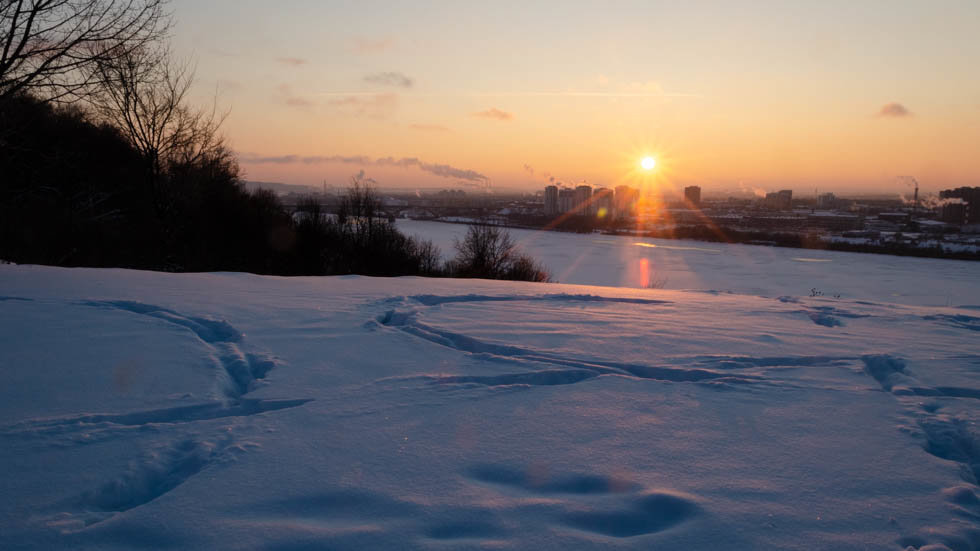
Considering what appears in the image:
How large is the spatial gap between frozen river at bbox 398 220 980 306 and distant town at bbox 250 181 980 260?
2426 mm

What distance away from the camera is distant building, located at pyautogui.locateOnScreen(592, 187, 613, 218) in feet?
216

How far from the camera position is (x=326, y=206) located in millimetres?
26531

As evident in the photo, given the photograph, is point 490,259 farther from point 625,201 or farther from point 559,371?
point 625,201

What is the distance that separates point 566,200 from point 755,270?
37.7 metres

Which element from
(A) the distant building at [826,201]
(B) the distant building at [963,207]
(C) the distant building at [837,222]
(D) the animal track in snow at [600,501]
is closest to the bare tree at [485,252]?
(D) the animal track in snow at [600,501]

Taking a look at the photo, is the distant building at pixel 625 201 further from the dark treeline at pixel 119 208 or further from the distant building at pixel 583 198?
the dark treeline at pixel 119 208

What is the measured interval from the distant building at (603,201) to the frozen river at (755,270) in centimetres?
2043

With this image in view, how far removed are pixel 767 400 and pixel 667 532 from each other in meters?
1.44

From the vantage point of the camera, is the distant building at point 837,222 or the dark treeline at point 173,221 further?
the distant building at point 837,222

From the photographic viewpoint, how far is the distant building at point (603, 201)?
216 feet

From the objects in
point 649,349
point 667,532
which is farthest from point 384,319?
point 667,532

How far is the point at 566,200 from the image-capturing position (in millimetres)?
66562

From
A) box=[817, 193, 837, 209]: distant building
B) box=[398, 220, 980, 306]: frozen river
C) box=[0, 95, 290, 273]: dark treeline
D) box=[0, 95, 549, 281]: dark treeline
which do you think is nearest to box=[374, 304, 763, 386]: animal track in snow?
box=[0, 95, 549, 281]: dark treeline

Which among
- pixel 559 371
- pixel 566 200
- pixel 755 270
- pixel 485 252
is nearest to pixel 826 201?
pixel 566 200
